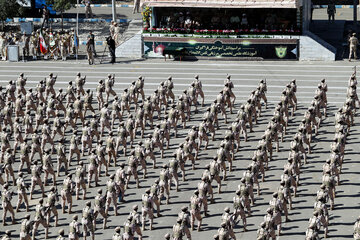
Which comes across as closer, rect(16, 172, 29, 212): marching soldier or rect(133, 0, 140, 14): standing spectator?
rect(16, 172, 29, 212): marching soldier

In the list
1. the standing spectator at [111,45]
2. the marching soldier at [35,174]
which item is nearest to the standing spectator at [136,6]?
the standing spectator at [111,45]

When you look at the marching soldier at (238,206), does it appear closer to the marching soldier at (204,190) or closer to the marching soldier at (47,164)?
the marching soldier at (204,190)

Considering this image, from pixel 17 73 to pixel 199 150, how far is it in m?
16.7

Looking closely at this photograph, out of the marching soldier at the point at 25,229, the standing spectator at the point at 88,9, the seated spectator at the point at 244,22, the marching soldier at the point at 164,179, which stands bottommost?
the marching soldier at the point at 25,229

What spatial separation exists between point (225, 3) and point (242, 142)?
58.7ft

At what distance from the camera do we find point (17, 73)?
1994 inches

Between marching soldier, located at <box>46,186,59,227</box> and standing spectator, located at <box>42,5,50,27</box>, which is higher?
standing spectator, located at <box>42,5,50,27</box>

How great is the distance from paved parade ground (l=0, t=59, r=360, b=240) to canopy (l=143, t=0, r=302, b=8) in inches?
150

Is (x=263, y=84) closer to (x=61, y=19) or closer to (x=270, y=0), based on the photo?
(x=270, y=0)

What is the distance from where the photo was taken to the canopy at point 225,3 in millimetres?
53156

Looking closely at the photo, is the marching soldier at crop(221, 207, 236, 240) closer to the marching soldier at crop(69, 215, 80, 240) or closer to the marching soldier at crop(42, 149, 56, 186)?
the marching soldier at crop(69, 215, 80, 240)

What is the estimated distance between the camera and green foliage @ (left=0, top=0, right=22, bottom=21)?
192ft

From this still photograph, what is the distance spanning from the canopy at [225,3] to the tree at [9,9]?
920 cm

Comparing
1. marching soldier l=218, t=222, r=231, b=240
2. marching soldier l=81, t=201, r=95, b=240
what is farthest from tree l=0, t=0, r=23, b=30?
marching soldier l=218, t=222, r=231, b=240
